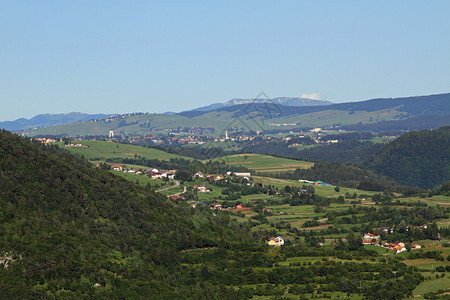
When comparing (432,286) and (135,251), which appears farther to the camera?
(135,251)

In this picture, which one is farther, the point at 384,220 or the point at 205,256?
the point at 384,220

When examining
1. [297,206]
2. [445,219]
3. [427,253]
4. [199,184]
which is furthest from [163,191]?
[427,253]

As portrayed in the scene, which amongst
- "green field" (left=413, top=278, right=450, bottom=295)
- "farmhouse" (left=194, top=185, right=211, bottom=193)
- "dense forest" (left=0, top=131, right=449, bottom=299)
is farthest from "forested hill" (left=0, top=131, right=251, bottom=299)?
"farmhouse" (left=194, top=185, right=211, bottom=193)

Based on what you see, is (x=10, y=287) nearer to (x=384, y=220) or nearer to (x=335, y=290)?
(x=335, y=290)

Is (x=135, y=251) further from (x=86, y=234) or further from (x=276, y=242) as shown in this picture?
(x=276, y=242)

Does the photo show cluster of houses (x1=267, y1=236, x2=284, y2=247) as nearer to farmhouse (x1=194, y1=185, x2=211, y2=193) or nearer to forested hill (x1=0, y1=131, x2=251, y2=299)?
forested hill (x1=0, y1=131, x2=251, y2=299)

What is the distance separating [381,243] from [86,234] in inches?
1996

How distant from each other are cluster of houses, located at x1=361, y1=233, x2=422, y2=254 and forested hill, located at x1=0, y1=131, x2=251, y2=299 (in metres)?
22.7

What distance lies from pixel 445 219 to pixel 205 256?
6093cm

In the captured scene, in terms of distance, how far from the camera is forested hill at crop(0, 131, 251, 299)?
207 feet

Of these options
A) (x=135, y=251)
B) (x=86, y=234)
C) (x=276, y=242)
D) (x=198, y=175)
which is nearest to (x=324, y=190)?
(x=198, y=175)

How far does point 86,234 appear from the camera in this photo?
2997 inches

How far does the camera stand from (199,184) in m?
176

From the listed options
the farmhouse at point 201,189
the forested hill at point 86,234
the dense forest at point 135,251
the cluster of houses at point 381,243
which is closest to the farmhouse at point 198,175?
the farmhouse at point 201,189
